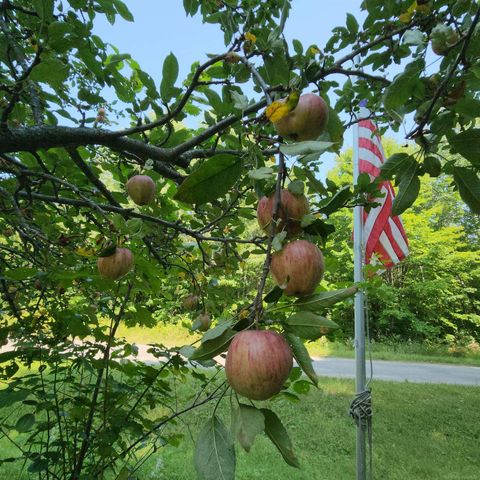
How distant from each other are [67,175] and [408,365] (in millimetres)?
12451

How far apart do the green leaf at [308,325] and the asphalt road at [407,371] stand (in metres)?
9.63

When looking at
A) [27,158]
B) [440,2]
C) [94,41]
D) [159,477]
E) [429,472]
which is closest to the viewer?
[440,2]

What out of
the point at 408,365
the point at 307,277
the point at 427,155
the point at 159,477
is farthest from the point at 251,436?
the point at 408,365

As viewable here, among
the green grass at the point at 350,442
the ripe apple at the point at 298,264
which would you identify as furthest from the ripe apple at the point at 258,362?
the green grass at the point at 350,442

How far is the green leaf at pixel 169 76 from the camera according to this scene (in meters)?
1.52

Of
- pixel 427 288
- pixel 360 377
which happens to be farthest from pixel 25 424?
pixel 427 288

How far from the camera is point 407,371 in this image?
36.5 feet

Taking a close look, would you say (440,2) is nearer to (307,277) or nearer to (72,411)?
(307,277)

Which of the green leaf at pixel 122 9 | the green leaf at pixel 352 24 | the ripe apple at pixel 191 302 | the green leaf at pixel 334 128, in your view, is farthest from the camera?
the ripe apple at pixel 191 302

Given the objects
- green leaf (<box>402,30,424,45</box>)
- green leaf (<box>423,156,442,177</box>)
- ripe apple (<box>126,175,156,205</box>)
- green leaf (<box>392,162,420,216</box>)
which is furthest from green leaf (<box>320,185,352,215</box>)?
ripe apple (<box>126,175,156,205</box>)

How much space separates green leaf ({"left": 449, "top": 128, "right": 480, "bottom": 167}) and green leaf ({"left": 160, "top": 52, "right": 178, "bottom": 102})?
3.30 ft

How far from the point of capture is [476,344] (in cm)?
1734

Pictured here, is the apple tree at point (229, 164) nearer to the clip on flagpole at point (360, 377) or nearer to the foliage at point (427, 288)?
→ the clip on flagpole at point (360, 377)

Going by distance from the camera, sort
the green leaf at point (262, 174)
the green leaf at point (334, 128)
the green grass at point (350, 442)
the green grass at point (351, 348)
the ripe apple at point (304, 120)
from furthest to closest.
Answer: the green grass at point (351, 348), the green grass at point (350, 442), the green leaf at point (334, 128), the ripe apple at point (304, 120), the green leaf at point (262, 174)
